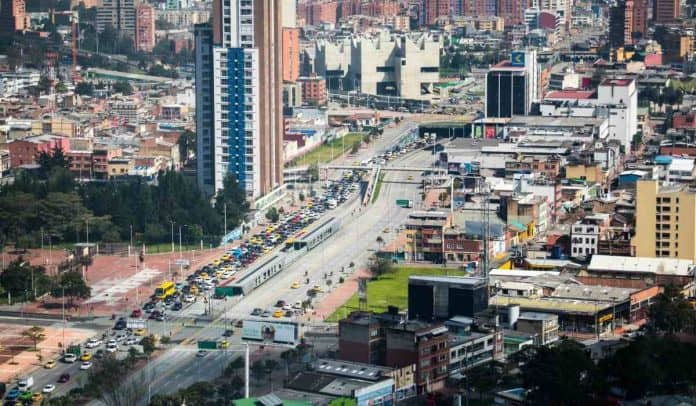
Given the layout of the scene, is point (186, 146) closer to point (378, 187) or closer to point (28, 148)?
point (28, 148)

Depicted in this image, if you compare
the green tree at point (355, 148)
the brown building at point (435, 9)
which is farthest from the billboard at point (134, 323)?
the brown building at point (435, 9)

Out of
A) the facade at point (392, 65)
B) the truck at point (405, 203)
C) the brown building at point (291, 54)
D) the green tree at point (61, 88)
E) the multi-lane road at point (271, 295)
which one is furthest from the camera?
the facade at point (392, 65)

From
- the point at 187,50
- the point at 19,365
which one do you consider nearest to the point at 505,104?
the point at 187,50

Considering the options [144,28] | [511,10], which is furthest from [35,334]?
[511,10]

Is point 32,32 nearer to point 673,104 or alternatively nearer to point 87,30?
point 87,30

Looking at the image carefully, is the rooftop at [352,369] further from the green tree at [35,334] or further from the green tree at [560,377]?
the green tree at [35,334]

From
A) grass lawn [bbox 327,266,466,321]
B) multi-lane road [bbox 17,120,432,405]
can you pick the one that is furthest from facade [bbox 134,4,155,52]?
grass lawn [bbox 327,266,466,321]

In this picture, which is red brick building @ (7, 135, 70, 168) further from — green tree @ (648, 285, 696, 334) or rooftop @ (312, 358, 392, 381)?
rooftop @ (312, 358, 392, 381)
